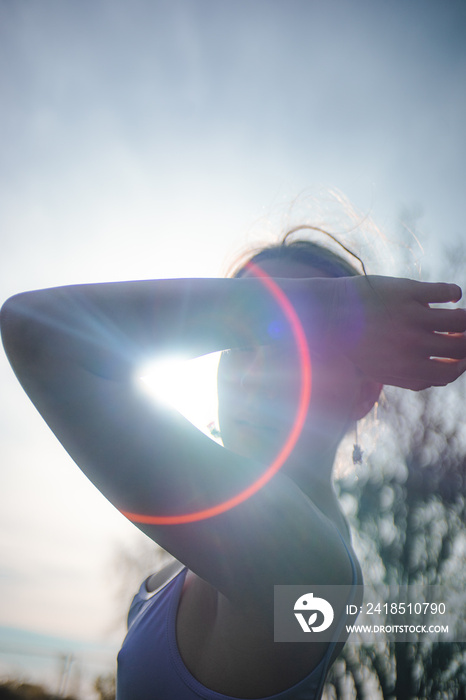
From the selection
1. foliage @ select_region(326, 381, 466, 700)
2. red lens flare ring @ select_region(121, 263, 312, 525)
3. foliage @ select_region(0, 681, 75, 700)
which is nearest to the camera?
red lens flare ring @ select_region(121, 263, 312, 525)

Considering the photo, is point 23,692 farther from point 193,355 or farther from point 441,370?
point 441,370

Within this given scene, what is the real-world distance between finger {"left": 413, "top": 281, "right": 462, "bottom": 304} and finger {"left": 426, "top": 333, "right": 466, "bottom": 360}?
0.09 m

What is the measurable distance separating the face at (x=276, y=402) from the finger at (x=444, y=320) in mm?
577

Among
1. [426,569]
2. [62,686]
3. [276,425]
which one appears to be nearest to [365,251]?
[276,425]

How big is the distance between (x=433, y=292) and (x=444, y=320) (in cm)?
7

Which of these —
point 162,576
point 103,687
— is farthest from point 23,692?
point 162,576

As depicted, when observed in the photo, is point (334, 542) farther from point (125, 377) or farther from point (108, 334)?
point (108, 334)

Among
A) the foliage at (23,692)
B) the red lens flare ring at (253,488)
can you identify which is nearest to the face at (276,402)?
the red lens flare ring at (253,488)

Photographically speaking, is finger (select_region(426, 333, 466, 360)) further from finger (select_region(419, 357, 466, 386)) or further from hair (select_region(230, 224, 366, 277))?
hair (select_region(230, 224, 366, 277))

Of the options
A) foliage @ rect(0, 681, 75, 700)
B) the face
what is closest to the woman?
the face

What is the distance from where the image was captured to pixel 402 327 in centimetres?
95

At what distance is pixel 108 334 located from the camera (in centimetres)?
94

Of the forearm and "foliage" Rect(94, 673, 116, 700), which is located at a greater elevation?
the forearm

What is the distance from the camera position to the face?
5.27 ft
